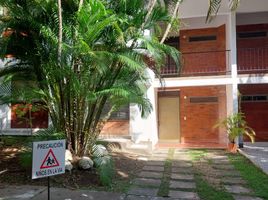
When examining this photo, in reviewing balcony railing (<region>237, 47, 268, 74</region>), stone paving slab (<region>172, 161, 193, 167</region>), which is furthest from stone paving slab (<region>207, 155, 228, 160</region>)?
balcony railing (<region>237, 47, 268, 74</region>)

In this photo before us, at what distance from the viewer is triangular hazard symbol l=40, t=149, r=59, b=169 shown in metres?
5.21

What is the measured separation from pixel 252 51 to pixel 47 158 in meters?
13.8

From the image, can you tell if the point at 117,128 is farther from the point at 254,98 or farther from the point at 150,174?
the point at 254,98

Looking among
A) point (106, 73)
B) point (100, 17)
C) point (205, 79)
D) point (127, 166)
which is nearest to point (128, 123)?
point (205, 79)

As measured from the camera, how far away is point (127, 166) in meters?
9.79

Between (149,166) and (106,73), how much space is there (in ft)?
10.9

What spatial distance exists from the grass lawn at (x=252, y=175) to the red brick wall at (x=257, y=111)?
220 inches

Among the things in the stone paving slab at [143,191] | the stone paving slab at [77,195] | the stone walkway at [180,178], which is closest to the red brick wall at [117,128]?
the stone walkway at [180,178]

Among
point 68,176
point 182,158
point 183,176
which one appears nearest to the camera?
point 68,176

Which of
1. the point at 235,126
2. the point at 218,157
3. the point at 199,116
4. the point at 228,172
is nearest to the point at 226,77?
the point at 235,126

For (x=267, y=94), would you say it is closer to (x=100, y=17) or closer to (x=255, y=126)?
(x=255, y=126)

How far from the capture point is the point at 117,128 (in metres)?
14.5

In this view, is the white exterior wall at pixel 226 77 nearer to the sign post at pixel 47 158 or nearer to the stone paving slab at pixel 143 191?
the stone paving slab at pixel 143 191

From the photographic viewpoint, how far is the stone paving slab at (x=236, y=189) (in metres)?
7.25
